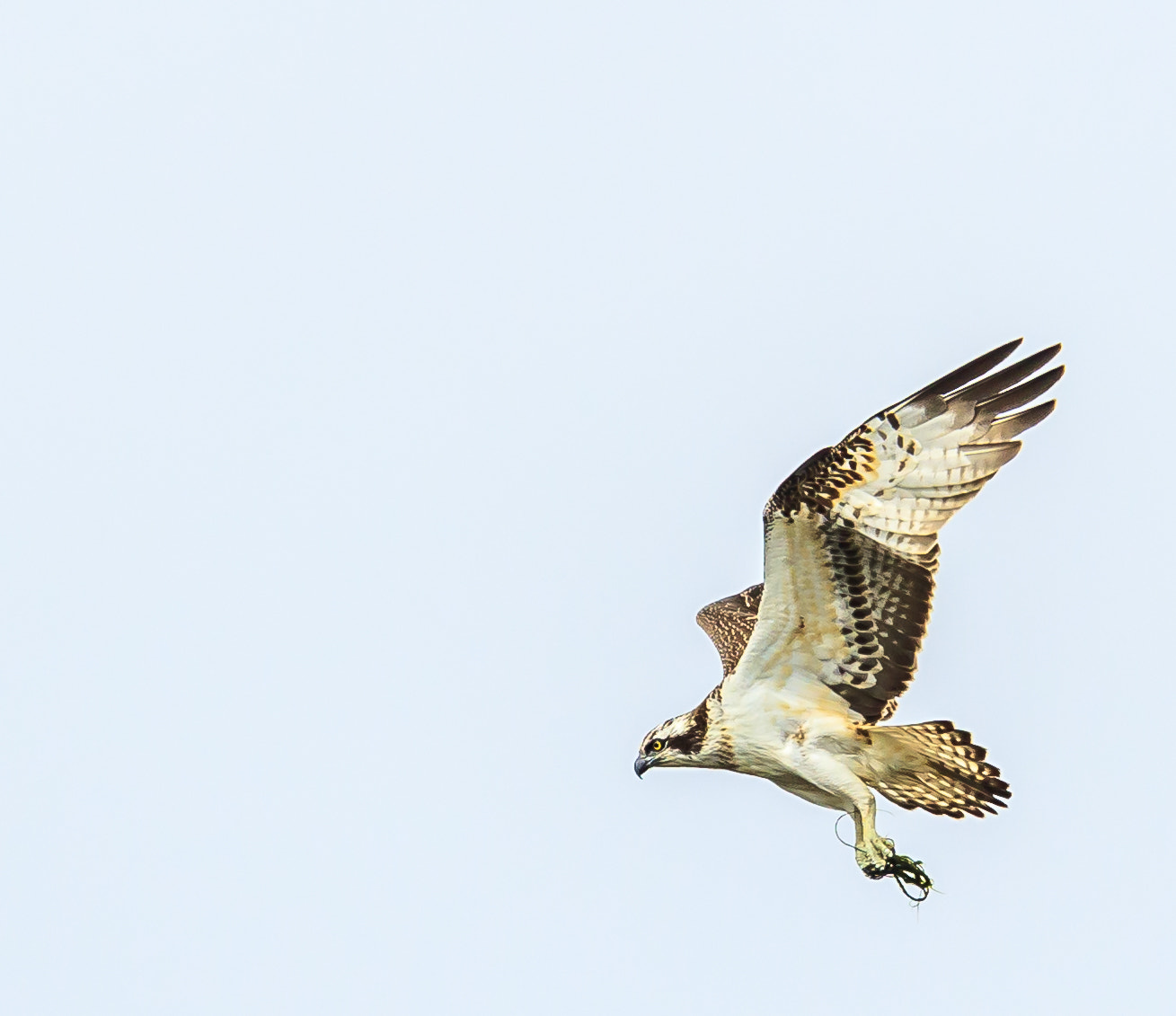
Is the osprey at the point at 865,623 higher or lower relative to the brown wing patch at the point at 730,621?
lower

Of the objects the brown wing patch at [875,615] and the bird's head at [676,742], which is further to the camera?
the bird's head at [676,742]

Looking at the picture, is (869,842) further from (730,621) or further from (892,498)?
(730,621)

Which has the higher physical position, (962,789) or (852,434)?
(852,434)

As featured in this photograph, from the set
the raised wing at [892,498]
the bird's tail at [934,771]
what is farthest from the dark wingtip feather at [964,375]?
the bird's tail at [934,771]

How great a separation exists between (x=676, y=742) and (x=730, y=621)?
2.39m

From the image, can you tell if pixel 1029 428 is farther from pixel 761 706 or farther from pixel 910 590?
pixel 761 706

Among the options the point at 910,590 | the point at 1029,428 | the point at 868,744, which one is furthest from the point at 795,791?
the point at 1029,428

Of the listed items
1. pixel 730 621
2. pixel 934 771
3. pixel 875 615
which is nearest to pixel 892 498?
pixel 875 615

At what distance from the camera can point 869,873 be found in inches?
521

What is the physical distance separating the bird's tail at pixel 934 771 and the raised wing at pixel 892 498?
688mm

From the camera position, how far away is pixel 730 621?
16078 millimetres

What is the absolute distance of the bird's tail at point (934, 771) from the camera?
13.4m

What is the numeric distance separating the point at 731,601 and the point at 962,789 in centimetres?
351

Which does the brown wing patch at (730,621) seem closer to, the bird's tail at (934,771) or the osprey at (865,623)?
the osprey at (865,623)
